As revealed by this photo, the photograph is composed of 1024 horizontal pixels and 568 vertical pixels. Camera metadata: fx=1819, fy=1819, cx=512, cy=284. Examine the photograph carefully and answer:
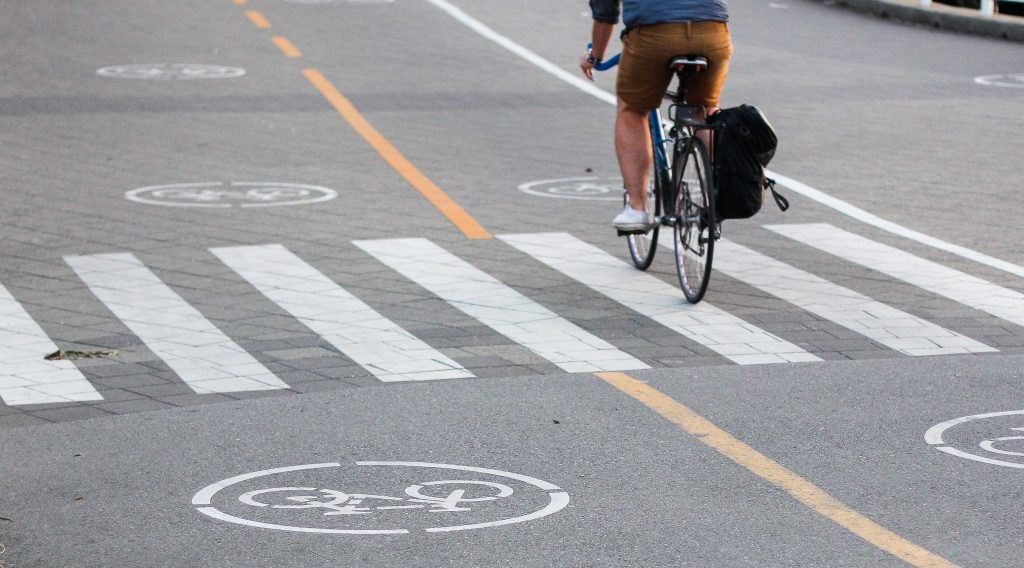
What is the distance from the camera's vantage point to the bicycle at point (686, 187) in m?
8.85

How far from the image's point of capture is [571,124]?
15.8 meters

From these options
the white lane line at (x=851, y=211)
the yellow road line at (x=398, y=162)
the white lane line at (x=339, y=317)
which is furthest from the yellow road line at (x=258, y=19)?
the white lane line at (x=339, y=317)

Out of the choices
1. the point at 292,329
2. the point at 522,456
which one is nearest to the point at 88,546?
the point at 522,456

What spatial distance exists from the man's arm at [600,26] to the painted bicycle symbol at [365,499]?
390 cm

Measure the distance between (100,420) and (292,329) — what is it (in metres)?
1.66

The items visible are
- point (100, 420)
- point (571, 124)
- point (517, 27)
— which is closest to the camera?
point (100, 420)

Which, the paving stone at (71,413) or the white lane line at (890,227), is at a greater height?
the paving stone at (71,413)

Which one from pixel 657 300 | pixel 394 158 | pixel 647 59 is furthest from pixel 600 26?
pixel 394 158

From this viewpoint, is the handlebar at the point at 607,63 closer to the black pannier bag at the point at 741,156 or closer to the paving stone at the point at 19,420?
the black pannier bag at the point at 741,156

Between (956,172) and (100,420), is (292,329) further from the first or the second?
(956,172)

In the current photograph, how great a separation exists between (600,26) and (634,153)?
69cm

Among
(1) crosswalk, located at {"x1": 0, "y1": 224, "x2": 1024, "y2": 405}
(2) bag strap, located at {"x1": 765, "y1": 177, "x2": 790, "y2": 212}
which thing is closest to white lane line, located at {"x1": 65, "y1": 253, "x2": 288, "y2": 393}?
(1) crosswalk, located at {"x1": 0, "y1": 224, "x2": 1024, "y2": 405}

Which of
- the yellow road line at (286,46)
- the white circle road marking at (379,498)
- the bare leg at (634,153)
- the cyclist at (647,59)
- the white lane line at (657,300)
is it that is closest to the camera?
the white circle road marking at (379,498)

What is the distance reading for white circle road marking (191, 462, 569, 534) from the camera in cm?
556
